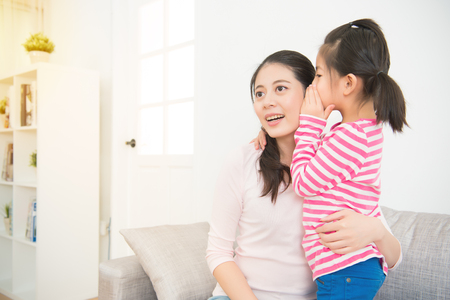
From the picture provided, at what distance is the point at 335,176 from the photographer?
0.85 meters

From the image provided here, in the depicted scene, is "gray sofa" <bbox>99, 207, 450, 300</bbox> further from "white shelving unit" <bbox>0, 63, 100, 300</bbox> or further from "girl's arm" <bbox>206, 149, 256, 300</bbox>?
"white shelving unit" <bbox>0, 63, 100, 300</bbox>

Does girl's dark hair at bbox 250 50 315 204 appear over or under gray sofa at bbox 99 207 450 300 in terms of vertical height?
over

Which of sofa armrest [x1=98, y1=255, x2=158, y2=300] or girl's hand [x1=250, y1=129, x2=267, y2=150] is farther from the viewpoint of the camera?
sofa armrest [x1=98, y1=255, x2=158, y2=300]

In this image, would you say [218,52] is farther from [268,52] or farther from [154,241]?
[154,241]

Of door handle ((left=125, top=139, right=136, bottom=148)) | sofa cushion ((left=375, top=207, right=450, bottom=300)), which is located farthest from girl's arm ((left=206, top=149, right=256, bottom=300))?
door handle ((left=125, top=139, right=136, bottom=148))

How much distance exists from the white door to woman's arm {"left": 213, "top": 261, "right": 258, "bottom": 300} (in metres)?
1.14

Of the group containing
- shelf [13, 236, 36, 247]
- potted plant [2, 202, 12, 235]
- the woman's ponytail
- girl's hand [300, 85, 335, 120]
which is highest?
girl's hand [300, 85, 335, 120]

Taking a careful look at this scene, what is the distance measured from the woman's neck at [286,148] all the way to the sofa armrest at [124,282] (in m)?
0.69

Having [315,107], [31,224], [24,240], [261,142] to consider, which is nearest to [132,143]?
[31,224]

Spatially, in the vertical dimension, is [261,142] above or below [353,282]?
above

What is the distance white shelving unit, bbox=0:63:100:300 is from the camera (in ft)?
8.21

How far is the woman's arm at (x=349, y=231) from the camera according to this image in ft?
2.79

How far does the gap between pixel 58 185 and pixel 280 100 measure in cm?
208

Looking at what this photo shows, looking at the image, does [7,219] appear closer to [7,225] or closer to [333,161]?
[7,225]
